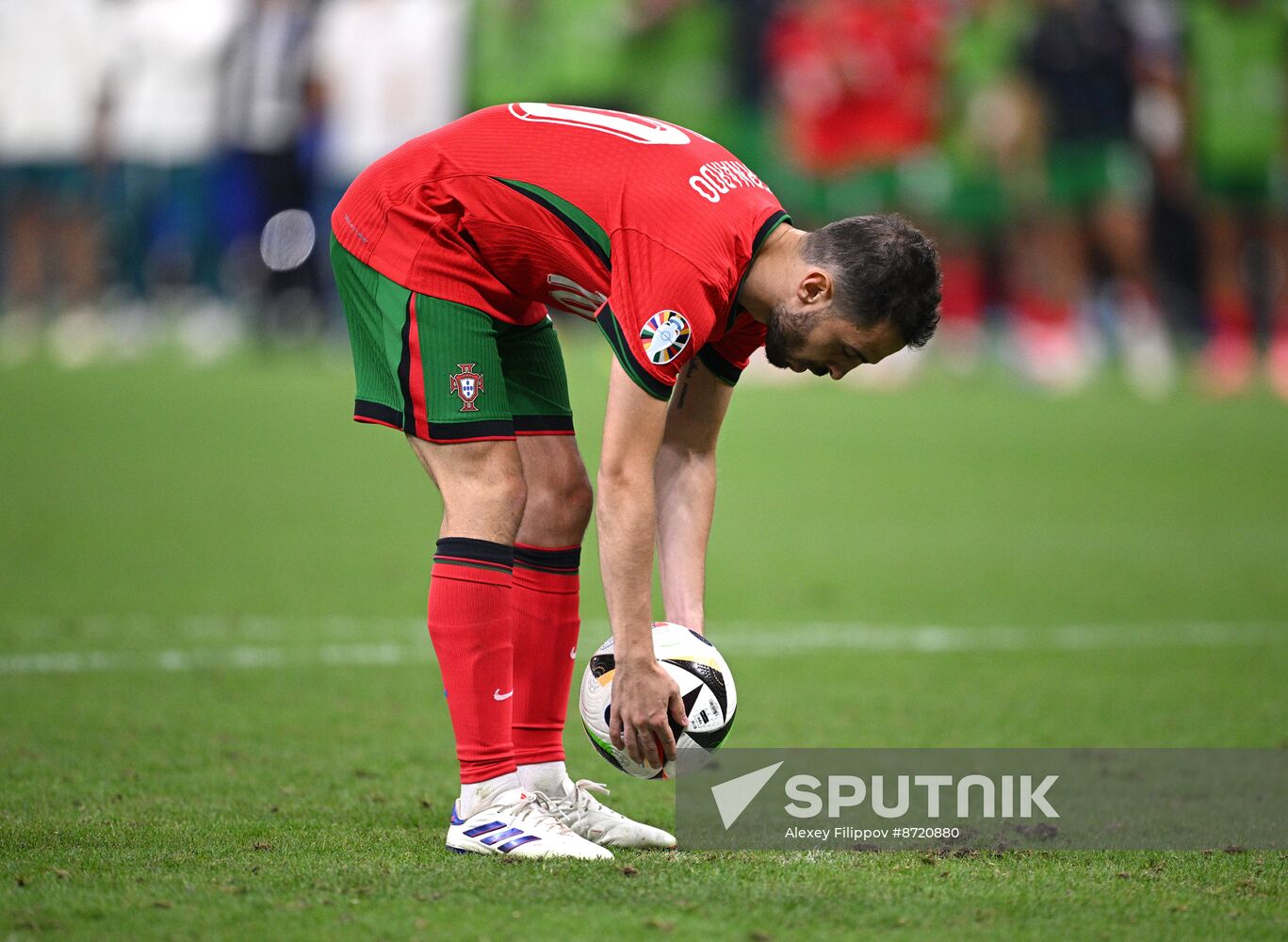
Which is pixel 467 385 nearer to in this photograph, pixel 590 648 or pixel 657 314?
pixel 657 314

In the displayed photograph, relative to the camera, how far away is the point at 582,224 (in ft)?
12.9

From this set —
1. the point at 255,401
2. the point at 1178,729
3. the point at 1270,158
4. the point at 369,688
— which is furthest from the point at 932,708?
the point at 1270,158

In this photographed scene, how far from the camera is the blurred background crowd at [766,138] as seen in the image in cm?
1997

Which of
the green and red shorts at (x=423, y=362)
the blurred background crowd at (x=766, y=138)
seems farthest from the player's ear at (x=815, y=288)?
the blurred background crowd at (x=766, y=138)

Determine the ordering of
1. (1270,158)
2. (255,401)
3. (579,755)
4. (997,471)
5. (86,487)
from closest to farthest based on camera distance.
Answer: (579,755) → (86,487) → (997,471) → (255,401) → (1270,158)

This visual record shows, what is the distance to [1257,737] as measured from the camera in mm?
5676

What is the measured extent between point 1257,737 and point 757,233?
2923 mm

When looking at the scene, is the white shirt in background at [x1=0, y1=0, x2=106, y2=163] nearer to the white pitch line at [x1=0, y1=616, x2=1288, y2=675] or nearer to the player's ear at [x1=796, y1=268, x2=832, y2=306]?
the white pitch line at [x1=0, y1=616, x2=1288, y2=675]

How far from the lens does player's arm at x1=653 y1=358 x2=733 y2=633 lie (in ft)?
14.7

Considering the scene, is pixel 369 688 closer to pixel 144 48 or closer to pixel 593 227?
pixel 593 227

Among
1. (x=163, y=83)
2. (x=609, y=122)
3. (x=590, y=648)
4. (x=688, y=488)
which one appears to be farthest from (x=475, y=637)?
(x=163, y=83)

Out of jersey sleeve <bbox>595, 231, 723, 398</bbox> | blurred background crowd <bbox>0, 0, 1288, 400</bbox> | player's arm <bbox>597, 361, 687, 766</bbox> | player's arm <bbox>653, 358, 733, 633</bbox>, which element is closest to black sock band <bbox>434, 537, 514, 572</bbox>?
player's arm <bbox>597, 361, 687, 766</bbox>

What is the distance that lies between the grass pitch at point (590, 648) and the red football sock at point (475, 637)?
31cm

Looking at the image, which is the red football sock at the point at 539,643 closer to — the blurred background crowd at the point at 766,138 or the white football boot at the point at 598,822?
the white football boot at the point at 598,822
